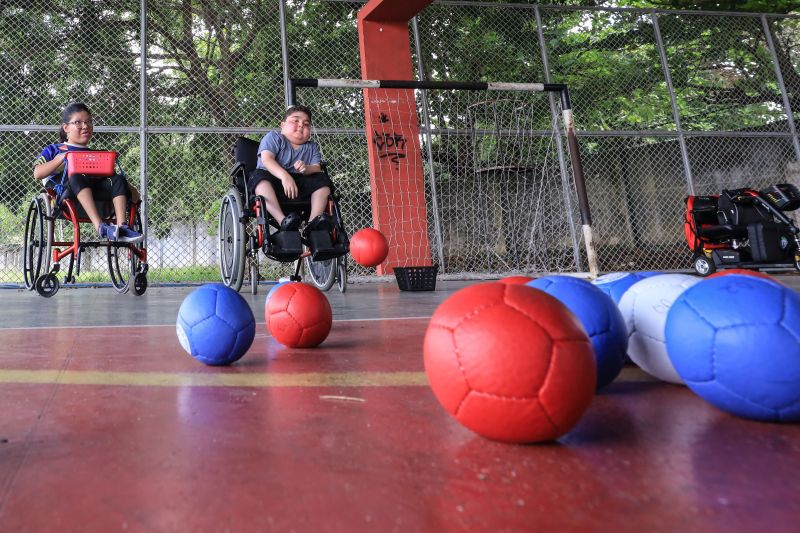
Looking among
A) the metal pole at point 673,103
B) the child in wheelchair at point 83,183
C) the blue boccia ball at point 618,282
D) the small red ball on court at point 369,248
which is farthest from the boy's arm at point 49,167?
the metal pole at point 673,103

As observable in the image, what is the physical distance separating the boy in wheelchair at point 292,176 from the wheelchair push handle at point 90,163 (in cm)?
121

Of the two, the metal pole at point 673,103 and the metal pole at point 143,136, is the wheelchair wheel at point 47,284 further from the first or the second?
the metal pole at point 673,103

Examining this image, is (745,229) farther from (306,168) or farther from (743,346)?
(743,346)

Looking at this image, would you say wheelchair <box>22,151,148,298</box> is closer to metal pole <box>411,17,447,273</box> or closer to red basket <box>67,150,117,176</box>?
red basket <box>67,150,117,176</box>

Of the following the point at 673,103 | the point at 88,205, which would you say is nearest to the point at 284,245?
the point at 88,205

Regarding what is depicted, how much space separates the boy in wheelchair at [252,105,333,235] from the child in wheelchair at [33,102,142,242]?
47.2 inches

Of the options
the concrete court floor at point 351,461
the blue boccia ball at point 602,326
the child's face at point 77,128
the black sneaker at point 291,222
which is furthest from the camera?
the child's face at point 77,128

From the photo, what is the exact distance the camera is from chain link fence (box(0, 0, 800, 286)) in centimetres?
747

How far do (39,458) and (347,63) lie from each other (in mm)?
8150

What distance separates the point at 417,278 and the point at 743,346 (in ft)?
14.9

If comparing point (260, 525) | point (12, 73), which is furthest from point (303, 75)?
point (260, 525)

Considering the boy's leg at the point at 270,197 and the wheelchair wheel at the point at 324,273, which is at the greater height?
the boy's leg at the point at 270,197

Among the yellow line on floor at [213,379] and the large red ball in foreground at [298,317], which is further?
the large red ball in foreground at [298,317]

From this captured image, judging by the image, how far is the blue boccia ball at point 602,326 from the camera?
53.7 inches
